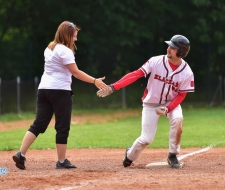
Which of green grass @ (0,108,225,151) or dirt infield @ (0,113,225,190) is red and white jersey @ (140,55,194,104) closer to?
dirt infield @ (0,113,225,190)

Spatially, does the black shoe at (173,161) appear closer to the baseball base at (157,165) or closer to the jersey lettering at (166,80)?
the baseball base at (157,165)

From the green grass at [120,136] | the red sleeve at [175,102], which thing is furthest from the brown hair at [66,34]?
the green grass at [120,136]

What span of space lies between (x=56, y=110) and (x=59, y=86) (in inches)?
13.4

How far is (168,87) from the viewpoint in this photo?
951cm

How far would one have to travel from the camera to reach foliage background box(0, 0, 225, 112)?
95.3 feet

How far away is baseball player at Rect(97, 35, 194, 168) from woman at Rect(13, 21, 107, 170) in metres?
0.47

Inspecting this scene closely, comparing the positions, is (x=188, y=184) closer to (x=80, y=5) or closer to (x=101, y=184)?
(x=101, y=184)

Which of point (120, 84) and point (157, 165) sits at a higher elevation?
point (120, 84)

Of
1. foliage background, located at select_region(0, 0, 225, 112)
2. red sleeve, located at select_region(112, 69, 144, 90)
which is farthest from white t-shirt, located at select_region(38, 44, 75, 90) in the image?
foliage background, located at select_region(0, 0, 225, 112)

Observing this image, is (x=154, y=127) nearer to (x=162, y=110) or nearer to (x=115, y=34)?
→ (x=162, y=110)

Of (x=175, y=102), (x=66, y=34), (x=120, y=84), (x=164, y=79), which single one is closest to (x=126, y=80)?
(x=120, y=84)

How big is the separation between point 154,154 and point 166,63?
Answer: 118 inches

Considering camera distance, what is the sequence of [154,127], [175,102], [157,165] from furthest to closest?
1. [157,165]
2. [154,127]
3. [175,102]

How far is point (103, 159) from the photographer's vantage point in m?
11.1
